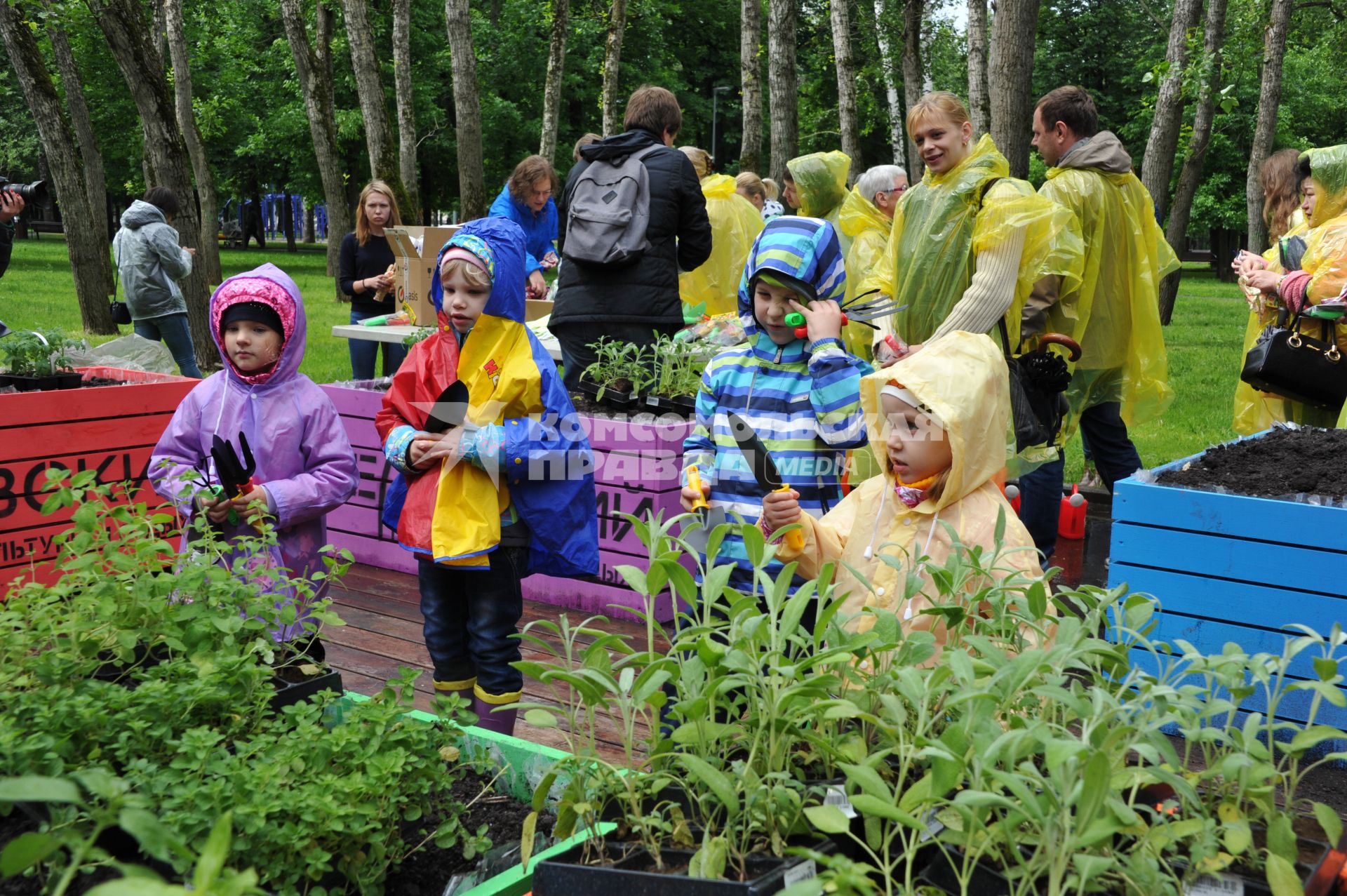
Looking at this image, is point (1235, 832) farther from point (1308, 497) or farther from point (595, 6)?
point (595, 6)

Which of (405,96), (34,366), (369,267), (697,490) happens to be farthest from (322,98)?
(697,490)

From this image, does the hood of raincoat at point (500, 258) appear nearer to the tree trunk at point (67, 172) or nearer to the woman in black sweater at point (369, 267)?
the woman in black sweater at point (369, 267)

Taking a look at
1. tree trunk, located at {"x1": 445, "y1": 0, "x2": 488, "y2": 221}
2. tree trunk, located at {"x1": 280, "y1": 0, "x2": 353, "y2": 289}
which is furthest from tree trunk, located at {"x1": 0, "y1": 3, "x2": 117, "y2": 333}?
tree trunk, located at {"x1": 445, "y1": 0, "x2": 488, "y2": 221}

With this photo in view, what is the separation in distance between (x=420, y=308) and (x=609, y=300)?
2889 millimetres

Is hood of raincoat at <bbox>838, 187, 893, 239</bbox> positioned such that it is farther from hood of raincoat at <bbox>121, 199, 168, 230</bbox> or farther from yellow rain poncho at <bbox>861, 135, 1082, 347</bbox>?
hood of raincoat at <bbox>121, 199, 168, 230</bbox>

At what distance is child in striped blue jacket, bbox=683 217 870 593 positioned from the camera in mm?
3172

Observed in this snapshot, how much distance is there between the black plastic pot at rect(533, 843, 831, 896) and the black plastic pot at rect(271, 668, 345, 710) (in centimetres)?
73

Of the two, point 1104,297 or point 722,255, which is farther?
point 722,255

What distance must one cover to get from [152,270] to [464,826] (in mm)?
8884

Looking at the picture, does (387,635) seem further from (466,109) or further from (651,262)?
(466,109)

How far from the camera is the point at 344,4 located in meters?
16.9

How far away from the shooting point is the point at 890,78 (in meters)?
22.6

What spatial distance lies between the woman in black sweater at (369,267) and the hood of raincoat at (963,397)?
6.13 m

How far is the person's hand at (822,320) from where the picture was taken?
3184mm
